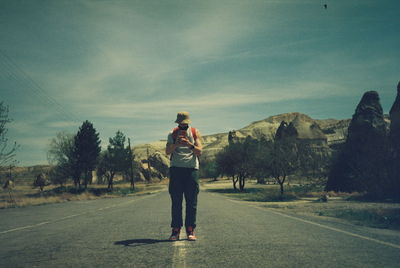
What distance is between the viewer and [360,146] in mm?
27328

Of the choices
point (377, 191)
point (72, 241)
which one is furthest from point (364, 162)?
point (72, 241)

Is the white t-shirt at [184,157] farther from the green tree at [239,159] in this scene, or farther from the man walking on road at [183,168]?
the green tree at [239,159]

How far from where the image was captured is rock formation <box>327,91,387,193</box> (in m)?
Answer: 25.0

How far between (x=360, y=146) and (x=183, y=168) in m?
26.4

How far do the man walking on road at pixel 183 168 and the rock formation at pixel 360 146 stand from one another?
71.6 feet

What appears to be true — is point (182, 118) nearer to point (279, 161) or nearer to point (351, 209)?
point (351, 209)

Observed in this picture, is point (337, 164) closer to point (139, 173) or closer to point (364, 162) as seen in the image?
point (364, 162)

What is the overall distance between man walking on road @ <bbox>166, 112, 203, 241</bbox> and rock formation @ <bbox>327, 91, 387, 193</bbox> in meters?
21.8

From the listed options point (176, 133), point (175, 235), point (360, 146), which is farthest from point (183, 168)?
point (360, 146)

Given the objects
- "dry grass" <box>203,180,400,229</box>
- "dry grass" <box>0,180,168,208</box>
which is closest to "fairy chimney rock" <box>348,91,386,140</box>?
"dry grass" <box>203,180,400,229</box>

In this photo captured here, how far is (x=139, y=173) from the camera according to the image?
90250mm

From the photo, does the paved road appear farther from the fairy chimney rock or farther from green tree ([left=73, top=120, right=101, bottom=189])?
green tree ([left=73, top=120, right=101, bottom=189])

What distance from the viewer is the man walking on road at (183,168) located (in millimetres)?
5465

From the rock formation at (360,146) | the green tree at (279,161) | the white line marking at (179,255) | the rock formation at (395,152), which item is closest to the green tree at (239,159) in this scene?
the green tree at (279,161)
